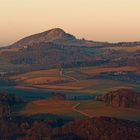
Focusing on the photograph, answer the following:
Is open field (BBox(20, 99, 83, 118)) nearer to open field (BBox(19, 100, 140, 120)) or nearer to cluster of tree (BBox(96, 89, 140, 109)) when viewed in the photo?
open field (BBox(19, 100, 140, 120))

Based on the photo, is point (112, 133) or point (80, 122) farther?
point (80, 122)

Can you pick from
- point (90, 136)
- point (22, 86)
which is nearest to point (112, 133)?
point (90, 136)

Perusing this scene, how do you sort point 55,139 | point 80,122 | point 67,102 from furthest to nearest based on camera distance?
point 67,102, point 80,122, point 55,139

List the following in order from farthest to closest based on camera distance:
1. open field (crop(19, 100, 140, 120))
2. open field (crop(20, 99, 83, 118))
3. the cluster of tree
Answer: the cluster of tree
open field (crop(20, 99, 83, 118))
open field (crop(19, 100, 140, 120))

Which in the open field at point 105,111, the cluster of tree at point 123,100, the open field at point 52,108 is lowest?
the open field at point 105,111

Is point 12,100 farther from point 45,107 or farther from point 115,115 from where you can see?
point 115,115

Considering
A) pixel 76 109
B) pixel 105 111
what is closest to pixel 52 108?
pixel 76 109

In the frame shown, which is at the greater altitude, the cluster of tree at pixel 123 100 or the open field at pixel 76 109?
the cluster of tree at pixel 123 100

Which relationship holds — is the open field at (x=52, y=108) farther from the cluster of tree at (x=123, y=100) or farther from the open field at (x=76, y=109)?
the cluster of tree at (x=123, y=100)

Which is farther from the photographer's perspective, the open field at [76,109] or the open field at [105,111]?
the open field at [76,109]

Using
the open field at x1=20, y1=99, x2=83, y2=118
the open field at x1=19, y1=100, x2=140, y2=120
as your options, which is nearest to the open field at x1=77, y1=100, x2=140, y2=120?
the open field at x1=19, y1=100, x2=140, y2=120

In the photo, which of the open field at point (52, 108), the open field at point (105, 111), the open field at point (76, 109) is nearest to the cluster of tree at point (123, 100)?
the open field at point (76, 109)
